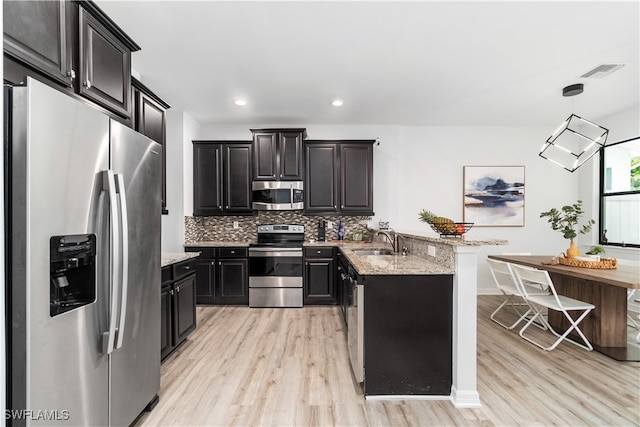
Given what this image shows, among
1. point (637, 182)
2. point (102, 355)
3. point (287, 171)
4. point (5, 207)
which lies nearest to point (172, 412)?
point (102, 355)

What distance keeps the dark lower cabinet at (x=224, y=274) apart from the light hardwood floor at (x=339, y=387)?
0.99 m

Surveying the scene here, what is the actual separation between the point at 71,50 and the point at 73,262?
3.54ft

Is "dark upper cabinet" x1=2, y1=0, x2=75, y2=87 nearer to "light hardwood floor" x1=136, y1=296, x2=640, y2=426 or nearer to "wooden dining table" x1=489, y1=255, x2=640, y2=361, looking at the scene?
"light hardwood floor" x1=136, y1=296, x2=640, y2=426

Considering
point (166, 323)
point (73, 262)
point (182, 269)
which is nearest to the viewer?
point (73, 262)

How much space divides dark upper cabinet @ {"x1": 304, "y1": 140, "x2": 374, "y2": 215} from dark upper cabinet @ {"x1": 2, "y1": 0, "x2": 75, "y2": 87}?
327 centimetres

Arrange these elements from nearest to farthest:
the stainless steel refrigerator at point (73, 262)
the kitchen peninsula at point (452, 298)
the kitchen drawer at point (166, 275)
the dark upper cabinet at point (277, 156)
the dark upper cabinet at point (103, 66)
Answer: the stainless steel refrigerator at point (73, 262) < the dark upper cabinet at point (103, 66) < the kitchen peninsula at point (452, 298) < the kitchen drawer at point (166, 275) < the dark upper cabinet at point (277, 156)

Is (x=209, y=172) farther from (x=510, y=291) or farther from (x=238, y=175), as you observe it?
(x=510, y=291)

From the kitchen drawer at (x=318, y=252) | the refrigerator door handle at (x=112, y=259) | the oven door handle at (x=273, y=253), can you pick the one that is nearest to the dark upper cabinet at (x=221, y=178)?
the oven door handle at (x=273, y=253)

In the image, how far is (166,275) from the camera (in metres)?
2.56

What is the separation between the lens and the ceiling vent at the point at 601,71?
9.67 feet

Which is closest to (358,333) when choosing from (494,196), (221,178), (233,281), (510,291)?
(510,291)

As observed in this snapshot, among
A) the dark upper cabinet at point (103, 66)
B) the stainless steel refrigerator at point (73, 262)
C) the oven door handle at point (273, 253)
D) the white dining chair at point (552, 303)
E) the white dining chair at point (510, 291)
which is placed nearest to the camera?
the stainless steel refrigerator at point (73, 262)

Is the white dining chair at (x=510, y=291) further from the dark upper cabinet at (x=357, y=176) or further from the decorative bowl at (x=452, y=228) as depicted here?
the dark upper cabinet at (x=357, y=176)

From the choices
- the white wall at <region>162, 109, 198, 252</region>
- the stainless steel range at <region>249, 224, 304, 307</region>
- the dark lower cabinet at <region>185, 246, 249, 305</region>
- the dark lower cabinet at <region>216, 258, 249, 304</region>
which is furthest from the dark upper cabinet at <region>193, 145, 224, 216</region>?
the stainless steel range at <region>249, 224, 304, 307</region>
